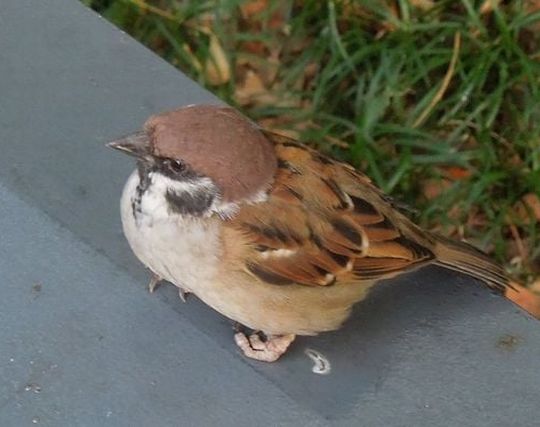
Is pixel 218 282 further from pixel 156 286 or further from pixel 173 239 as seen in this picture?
pixel 156 286

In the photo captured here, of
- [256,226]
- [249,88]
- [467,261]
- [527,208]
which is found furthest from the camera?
[249,88]

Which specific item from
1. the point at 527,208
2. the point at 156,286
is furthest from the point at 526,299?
the point at 156,286

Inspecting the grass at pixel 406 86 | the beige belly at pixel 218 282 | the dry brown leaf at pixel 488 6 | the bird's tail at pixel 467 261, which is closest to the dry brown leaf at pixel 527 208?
the grass at pixel 406 86

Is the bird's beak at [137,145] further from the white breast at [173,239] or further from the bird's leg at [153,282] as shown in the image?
Result: the bird's leg at [153,282]

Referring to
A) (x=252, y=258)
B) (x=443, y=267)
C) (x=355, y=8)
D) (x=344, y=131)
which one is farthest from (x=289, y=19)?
(x=252, y=258)

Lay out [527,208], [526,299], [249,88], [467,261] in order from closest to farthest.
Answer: [467,261], [526,299], [527,208], [249,88]

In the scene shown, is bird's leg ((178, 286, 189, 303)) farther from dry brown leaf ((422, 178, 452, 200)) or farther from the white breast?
dry brown leaf ((422, 178, 452, 200))

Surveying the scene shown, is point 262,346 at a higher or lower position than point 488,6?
lower

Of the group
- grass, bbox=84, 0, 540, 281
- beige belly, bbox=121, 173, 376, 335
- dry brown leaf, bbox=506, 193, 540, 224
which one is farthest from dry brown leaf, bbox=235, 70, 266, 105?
beige belly, bbox=121, 173, 376, 335
